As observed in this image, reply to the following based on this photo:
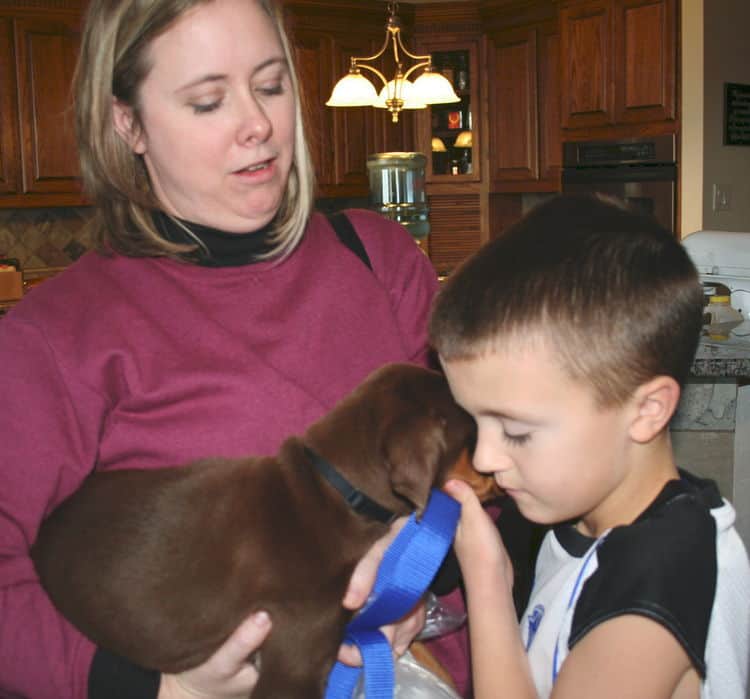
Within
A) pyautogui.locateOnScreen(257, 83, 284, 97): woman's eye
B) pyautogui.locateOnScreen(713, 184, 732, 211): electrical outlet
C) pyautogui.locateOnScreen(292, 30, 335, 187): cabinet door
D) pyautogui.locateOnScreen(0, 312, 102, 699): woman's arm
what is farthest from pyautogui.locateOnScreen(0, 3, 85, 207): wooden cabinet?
pyautogui.locateOnScreen(0, 312, 102, 699): woman's arm

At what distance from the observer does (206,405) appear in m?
1.26

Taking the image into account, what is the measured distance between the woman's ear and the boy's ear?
2.64 feet

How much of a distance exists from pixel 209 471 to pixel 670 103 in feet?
17.1

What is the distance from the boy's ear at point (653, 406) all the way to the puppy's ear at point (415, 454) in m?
0.29

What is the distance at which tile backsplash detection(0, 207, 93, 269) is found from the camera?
604 centimetres

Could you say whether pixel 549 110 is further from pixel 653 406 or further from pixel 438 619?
pixel 653 406

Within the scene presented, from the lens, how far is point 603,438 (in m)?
1.09

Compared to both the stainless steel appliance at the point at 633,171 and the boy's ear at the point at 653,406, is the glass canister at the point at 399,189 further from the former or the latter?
the boy's ear at the point at 653,406

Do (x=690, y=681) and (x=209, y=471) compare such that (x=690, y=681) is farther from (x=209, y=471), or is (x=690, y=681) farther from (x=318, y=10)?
(x=318, y=10)

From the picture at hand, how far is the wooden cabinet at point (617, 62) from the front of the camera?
5762 mm

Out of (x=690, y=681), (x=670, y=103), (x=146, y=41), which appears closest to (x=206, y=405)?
(x=146, y=41)

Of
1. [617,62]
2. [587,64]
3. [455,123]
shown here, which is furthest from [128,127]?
[455,123]

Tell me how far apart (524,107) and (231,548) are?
636cm

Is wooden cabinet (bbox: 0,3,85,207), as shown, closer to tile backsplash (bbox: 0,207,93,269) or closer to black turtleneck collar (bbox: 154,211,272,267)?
tile backsplash (bbox: 0,207,93,269)
